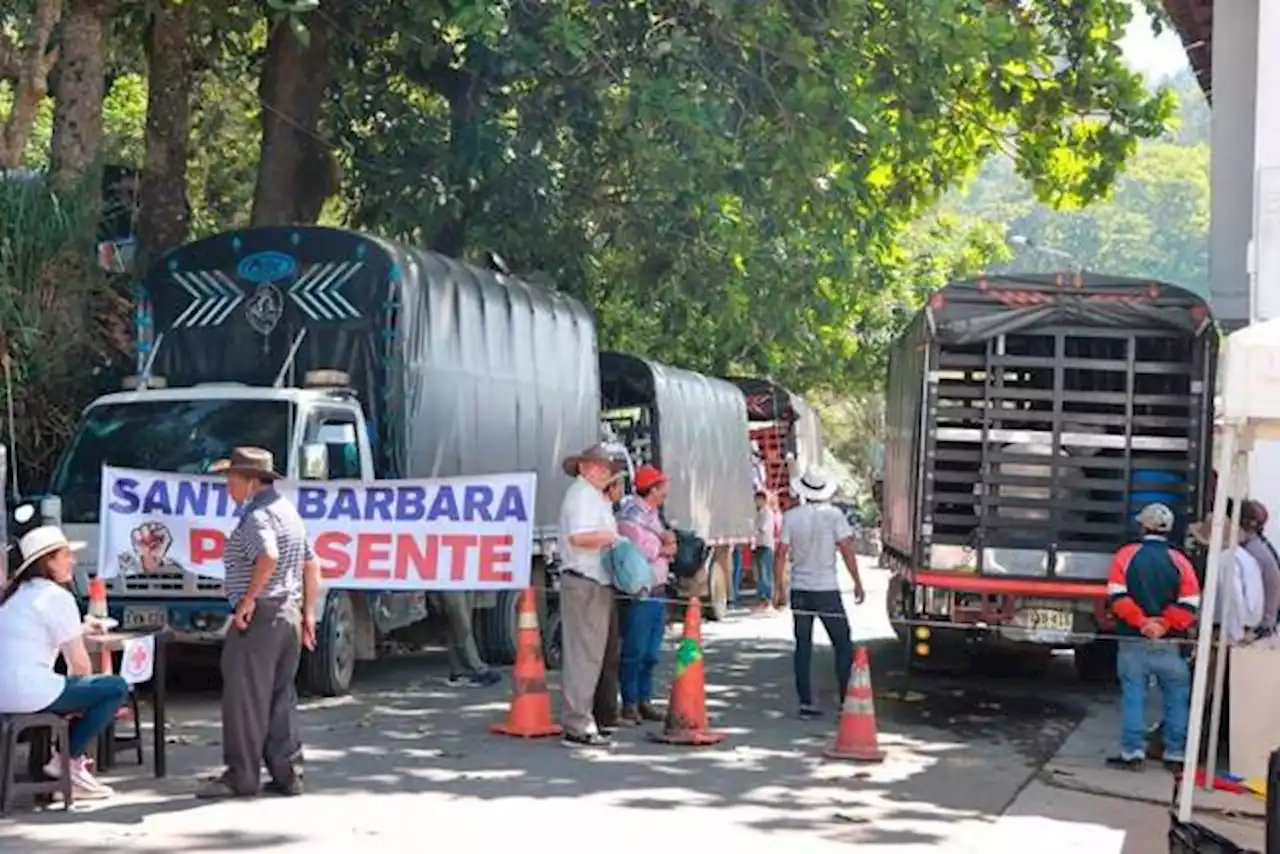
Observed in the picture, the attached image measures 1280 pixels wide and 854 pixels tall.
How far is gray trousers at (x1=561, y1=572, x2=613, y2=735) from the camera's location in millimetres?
12227

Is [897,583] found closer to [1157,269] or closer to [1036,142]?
[1036,142]

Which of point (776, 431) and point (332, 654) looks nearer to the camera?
point (332, 654)

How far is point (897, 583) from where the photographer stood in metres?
17.7

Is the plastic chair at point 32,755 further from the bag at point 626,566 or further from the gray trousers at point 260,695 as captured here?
the bag at point 626,566

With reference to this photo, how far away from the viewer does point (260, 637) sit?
989cm

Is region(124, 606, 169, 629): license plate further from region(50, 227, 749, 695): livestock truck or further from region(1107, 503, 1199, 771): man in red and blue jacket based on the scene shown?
region(1107, 503, 1199, 771): man in red and blue jacket

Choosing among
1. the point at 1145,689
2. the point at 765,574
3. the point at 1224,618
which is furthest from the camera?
the point at 765,574

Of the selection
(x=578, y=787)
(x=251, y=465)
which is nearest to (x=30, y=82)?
(x=251, y=465)

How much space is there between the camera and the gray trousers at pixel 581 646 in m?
12.2

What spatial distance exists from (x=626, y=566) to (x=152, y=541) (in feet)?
11.4

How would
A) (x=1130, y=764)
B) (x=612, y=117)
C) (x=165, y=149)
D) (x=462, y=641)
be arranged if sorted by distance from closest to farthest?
(x=1130, y=764)
(x=462, y=641)
(x=612, y=117)
(x=165, y=149)

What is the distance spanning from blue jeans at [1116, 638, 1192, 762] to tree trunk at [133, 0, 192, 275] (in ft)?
36.0

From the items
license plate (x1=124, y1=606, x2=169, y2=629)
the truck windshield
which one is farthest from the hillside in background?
license plate (x1=124, y1=606, x2=169, y2=629)

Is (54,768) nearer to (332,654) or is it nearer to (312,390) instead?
(332,654)
